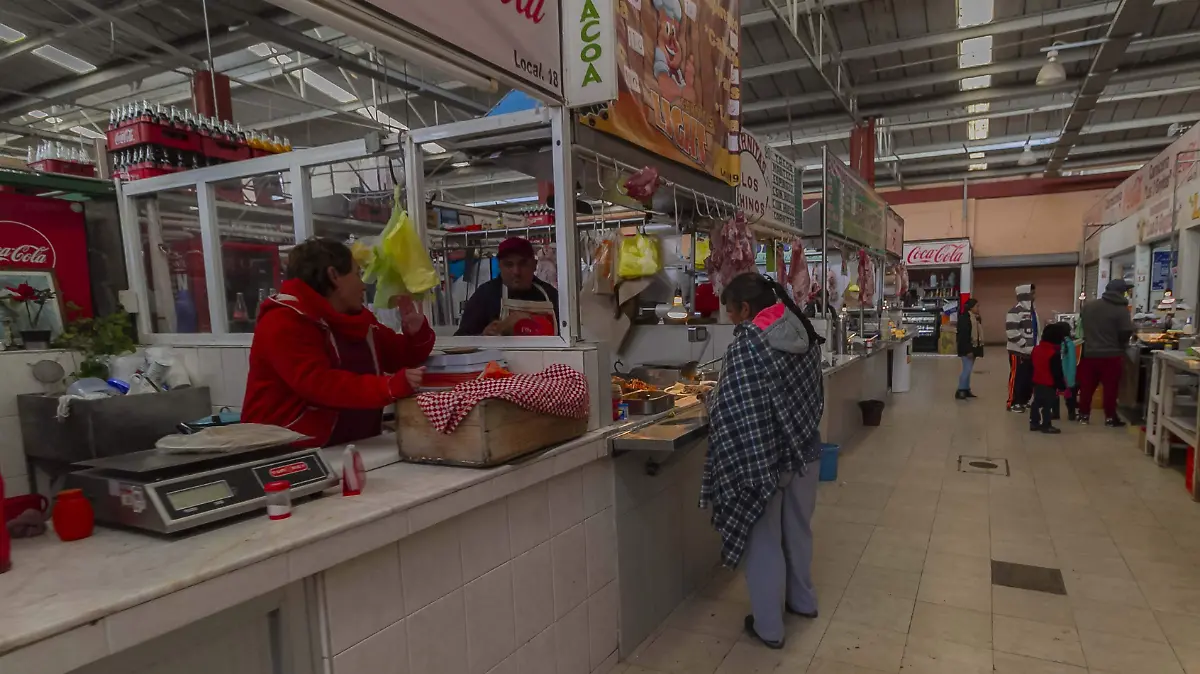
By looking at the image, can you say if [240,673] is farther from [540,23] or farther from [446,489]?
[540,23]

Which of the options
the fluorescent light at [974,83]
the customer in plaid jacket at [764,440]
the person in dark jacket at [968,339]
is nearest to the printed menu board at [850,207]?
the person in dark jacket at [968,339]

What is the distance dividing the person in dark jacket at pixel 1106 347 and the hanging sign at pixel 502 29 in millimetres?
7569

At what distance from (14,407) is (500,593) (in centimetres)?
270

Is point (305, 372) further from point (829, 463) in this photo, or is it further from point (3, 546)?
point (829, 463)

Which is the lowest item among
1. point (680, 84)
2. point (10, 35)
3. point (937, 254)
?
point (937, 254)

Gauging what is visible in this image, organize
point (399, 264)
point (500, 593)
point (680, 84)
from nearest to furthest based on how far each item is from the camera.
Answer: point (500, 593) → point (399, 264) → point (680, 84)

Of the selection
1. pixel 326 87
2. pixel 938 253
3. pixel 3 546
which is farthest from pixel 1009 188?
pixel 3 546

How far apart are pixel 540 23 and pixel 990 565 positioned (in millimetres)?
3847

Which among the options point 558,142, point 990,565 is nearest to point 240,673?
point 558,142

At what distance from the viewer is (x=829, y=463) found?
5.32 m

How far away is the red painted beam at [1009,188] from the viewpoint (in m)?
15.1

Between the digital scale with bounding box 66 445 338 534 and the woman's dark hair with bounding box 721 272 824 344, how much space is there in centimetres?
199

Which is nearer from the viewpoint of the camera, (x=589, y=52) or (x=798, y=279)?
(x=589, y=52)

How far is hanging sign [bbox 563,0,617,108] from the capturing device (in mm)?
2416
